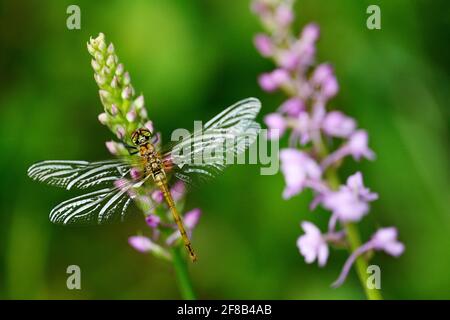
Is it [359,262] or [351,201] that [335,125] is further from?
[359,262]

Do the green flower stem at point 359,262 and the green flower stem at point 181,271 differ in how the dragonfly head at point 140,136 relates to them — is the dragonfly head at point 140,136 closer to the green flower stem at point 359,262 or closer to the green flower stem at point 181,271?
the green flower stem at point 181,271

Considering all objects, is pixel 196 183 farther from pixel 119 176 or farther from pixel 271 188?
pixel 271 188

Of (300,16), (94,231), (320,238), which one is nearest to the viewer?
(320,238)

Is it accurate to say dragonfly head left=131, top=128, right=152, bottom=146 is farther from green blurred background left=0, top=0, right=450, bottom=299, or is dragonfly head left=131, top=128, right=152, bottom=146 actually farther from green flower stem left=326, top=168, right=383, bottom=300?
green blurred background left=0, top=0, right=450, bottom=299

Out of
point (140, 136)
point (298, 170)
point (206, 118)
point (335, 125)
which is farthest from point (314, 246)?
point (206, 118)

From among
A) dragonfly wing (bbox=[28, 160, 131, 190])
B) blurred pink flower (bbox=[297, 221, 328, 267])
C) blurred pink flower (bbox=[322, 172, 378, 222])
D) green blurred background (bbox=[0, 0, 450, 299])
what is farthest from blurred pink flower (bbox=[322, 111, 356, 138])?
green blurred background (bbox=[0, 0, 450, 299])

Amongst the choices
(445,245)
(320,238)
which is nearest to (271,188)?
(445,245)
